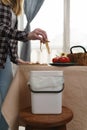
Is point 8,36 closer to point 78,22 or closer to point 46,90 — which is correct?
point 46,90

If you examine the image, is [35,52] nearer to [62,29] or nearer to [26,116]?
[62,29]

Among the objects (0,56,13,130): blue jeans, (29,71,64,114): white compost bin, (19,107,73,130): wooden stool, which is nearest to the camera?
(19,107,73,130): wooden stool

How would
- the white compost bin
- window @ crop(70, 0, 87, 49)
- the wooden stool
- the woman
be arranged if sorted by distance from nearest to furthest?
the wooden stool, the white compost bin, the woman, window @ crop(70, 0, 87, 49)

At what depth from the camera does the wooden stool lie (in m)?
1.26

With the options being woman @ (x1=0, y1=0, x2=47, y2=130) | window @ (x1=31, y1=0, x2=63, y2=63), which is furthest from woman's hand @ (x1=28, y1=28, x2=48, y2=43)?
window @ (x1=31, y1=0, x2=63, y2=63)

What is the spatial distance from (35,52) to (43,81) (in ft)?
6.59

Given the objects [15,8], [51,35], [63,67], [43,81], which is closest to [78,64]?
[63,67]

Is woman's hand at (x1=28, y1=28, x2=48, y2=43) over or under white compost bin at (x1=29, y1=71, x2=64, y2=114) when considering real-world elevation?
over

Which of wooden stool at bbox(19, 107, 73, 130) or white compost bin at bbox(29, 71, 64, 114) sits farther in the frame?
white compost bin at bbox(29, 71, 64, 114)

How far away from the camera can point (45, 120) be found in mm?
1284

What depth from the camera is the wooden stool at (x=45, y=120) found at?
126cm

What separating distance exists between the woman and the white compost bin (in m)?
0.24

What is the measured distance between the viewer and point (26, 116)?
1352 mm

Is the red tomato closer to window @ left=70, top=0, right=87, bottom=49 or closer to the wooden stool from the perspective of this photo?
the wooden stool
